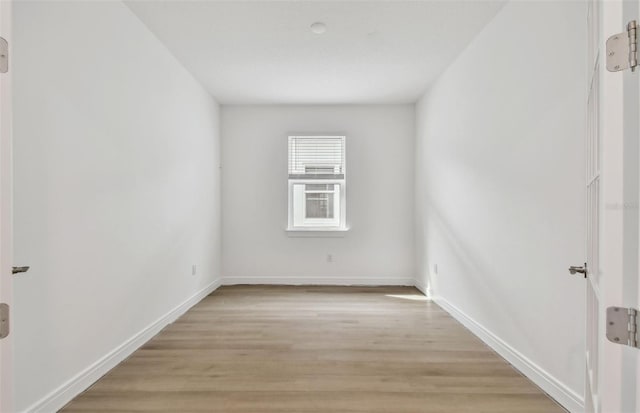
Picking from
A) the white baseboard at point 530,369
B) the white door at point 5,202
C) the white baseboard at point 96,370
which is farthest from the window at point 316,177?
the white door at point 5,202

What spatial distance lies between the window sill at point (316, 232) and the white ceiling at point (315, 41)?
195cm

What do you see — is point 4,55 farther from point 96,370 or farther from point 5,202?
point 96,370

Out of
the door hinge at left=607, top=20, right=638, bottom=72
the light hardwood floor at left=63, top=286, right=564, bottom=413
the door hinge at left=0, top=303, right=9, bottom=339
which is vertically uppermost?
the door hinge at left=607, top=20, right=638, bottom=72

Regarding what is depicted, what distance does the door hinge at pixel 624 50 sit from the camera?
827 mm

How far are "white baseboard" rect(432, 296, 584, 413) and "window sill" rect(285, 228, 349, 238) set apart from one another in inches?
88.4

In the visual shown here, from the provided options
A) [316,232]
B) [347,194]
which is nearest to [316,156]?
[347,194]

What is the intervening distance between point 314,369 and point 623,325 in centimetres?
199

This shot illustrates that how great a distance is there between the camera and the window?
5.41 m

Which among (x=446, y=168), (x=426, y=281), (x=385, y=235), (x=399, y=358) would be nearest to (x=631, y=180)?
(x=399, y=358)

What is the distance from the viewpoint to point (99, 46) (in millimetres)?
2371

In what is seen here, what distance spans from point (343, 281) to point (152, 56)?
373 cm

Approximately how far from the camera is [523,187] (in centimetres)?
245

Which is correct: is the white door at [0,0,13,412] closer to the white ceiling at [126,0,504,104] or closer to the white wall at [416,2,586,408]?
the white ceiling at [126,0,504,104]

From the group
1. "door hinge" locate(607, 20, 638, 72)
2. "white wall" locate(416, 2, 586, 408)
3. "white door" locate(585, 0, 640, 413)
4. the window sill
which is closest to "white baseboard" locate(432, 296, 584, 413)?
"white wall" locate(416, 2, 586, 408)
